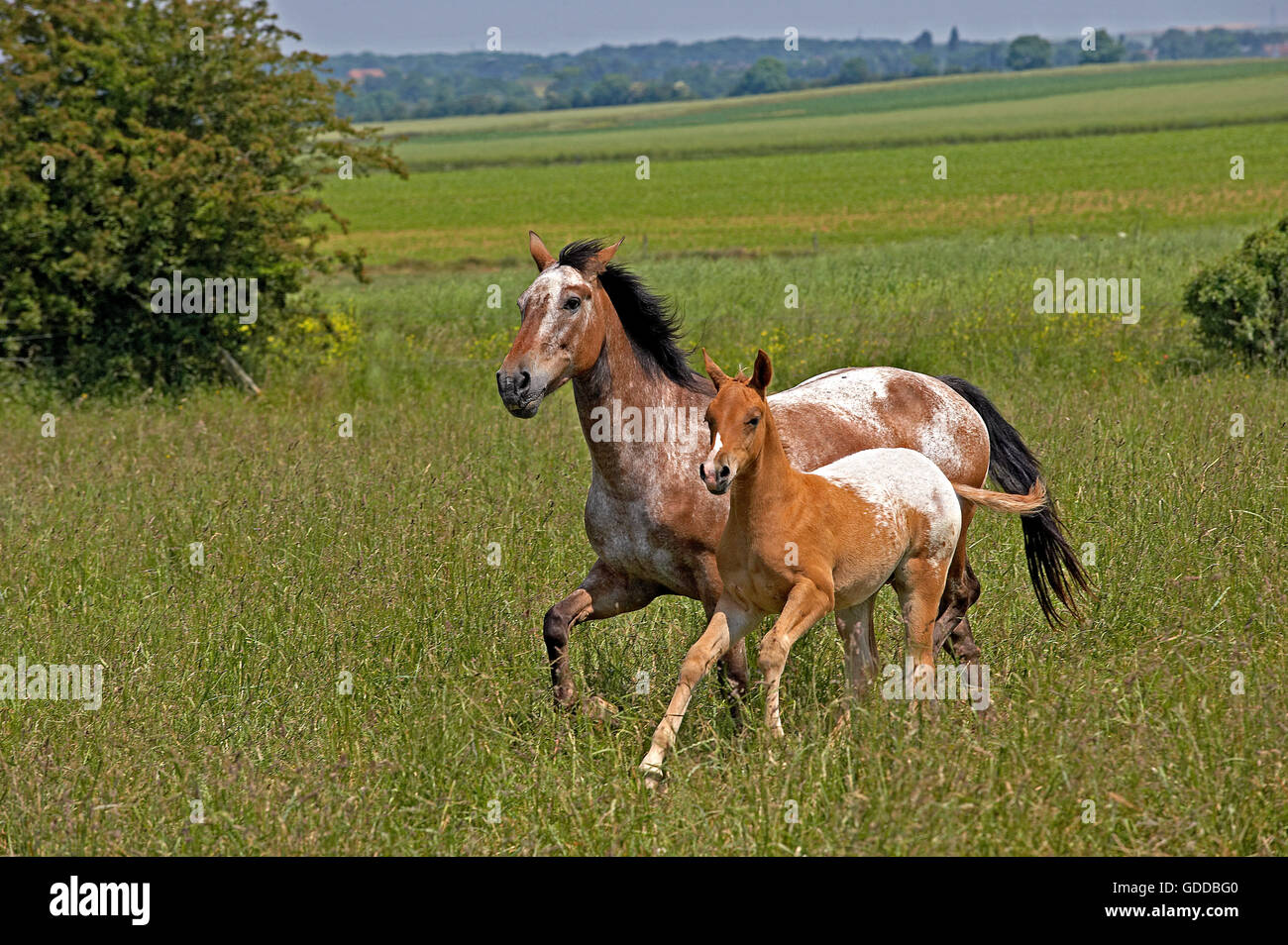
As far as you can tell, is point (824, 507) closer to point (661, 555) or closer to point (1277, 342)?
point (661, 555)

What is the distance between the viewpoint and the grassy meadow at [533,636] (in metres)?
4.20

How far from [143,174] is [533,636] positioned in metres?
10.0

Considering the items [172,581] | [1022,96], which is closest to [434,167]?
[1022,96]

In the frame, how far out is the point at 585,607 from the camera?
5.38 meters

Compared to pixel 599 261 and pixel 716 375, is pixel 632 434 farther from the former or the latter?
pixel 716 375

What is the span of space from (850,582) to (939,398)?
6.35 feet

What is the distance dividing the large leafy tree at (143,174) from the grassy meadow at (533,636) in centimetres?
88

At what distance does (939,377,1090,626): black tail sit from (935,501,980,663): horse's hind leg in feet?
1.36

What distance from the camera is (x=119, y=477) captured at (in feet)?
32.2

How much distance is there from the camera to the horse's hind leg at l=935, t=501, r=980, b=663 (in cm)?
576

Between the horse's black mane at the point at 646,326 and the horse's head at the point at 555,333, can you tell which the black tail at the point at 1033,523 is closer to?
the horse's black mane at the point at 646,326

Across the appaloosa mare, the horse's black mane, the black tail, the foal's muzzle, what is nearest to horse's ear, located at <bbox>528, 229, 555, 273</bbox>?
the appaloosa mare

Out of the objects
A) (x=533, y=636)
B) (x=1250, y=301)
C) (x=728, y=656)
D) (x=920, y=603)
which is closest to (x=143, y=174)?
(x=533, y=636)
